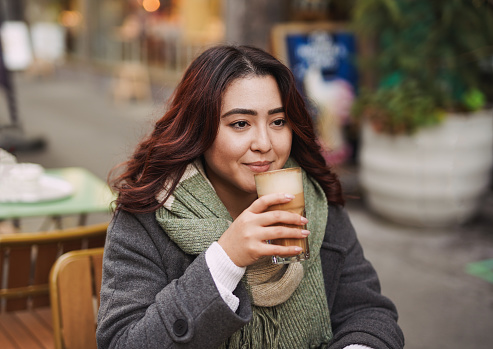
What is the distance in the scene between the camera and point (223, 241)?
1.53m

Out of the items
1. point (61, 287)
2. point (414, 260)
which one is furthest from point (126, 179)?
point (414, 260)

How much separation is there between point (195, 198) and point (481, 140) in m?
4.08

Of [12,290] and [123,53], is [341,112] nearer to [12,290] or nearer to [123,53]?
[12,290]

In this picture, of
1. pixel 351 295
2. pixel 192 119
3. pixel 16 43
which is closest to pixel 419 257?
pixel 351 295

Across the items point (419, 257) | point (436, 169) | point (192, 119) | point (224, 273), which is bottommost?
point (419, 257)

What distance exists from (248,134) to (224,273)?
411 mm

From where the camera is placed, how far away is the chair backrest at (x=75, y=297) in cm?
208

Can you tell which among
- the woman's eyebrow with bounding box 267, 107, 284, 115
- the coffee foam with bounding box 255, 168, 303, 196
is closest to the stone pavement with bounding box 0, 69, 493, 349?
the woman's eyebrow with bounding box 267, 107, 284, 115

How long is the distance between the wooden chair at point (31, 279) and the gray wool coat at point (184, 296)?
76cm

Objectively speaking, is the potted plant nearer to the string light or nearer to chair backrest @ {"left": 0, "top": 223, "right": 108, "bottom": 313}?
chair backrest @ {"left": 0, "top": 223, "right": 108, "bottom": 313}

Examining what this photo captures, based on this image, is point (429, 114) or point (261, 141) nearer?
point (261, 141)

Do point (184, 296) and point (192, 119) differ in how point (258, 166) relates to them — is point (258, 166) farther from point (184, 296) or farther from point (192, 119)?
point (184, 296)

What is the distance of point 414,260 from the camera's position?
464 cm

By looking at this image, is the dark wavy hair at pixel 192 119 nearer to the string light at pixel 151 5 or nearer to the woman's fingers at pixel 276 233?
the woman's fingers at pixel 276 233
